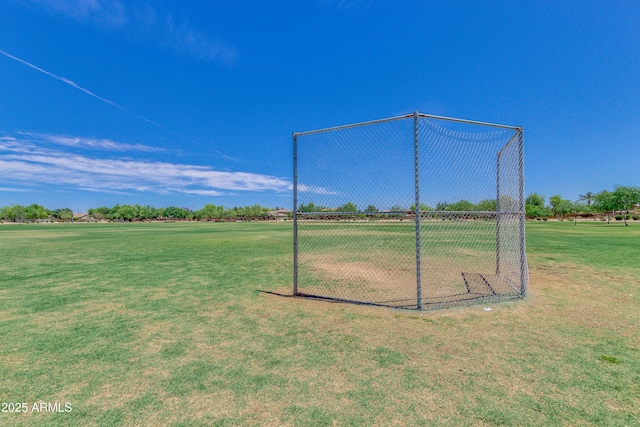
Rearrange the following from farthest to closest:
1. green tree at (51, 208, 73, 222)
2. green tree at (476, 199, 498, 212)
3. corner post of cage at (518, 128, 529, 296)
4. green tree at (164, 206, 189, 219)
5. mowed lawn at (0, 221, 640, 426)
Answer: green tree at (164, 206, 189, 219), green tree at (51, 208, 73, 222), green tree at (476, 199, 498, 212), corner post of cage at (518, 128, 529, 296), mowed lawn at (0, 221, 640, 426)

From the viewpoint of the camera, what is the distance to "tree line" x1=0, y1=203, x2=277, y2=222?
390ft

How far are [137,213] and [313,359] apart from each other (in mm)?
154305

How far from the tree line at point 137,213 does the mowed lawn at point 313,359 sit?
121 metres

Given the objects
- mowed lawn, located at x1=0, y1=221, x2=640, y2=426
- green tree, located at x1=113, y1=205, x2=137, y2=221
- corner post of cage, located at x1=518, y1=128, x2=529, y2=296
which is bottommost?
mowed lawn, located at x1=0, y1=221, x2=640, y2=426

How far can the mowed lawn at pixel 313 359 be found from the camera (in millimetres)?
2365

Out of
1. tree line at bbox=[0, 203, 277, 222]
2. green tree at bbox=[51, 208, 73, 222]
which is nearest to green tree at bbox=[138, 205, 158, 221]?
tree line at bbox=[0, 203, 277, 222]

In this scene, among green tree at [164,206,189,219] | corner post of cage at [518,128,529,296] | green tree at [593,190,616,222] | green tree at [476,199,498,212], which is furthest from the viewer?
green tree at [164,206,189,219]

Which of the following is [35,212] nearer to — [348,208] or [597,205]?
[348,208]

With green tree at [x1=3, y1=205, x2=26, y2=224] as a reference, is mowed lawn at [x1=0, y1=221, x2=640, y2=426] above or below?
below

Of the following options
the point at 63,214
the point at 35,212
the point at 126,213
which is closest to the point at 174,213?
the point at 126,213

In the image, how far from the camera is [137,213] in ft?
436

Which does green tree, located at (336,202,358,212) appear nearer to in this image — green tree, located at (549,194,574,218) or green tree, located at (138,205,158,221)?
green tree, located at (549,194,574,218)

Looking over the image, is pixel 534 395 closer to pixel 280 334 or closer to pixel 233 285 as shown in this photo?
pixel 280 334

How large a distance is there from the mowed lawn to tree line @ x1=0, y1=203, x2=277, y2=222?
120811mm
